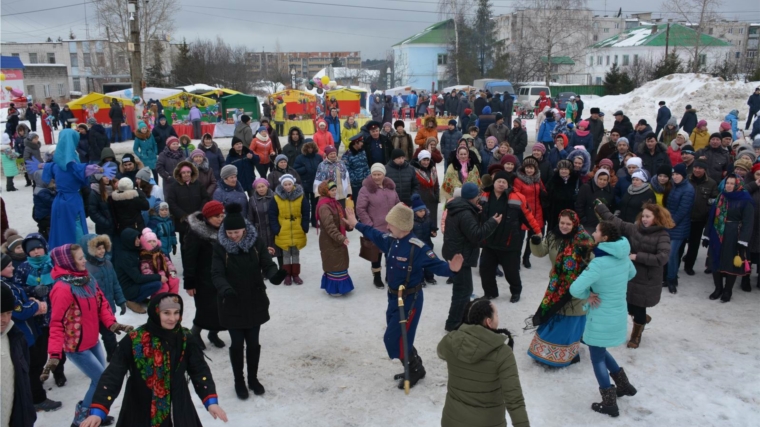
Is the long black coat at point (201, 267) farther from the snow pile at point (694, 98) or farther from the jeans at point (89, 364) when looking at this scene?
the snow pile at point (694, 98)

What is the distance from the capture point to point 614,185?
7.96 metres

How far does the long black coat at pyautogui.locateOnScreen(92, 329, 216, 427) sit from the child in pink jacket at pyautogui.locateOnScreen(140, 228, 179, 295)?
9.15 ft

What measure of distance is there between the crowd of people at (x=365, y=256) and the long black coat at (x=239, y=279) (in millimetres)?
14

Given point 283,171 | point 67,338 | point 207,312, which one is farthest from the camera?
point 283,171

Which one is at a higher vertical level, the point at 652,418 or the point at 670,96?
the point at 670,96

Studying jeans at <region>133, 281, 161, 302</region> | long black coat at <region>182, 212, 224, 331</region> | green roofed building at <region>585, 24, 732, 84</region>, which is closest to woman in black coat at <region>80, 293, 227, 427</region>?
long black coat at <region>182, 212, 224, 331</region>

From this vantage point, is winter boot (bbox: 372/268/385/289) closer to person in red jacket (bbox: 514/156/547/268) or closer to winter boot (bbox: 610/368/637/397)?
person in red jacket (bbox: 514/156/547/268)

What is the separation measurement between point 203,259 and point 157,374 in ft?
6.42

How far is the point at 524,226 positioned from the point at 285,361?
3.29m

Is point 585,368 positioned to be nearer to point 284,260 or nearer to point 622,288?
point 622,288

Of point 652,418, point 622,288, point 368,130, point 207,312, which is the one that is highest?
point 368,130

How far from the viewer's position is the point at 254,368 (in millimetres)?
5055

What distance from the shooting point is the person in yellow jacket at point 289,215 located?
291 inches

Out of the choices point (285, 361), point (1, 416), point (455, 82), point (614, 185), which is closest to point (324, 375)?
point (285, 361)
